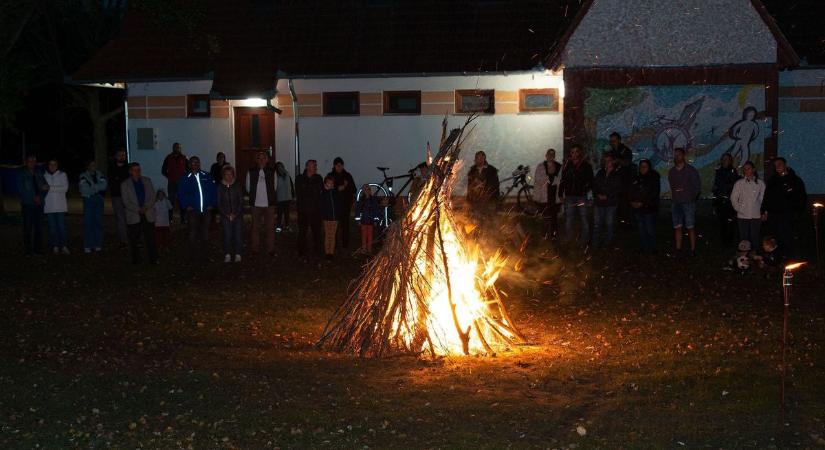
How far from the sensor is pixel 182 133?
2680 cm

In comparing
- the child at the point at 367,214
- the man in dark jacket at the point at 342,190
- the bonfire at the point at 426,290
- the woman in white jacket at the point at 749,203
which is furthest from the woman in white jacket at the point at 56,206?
the woman in white jacket at the point at 749,203

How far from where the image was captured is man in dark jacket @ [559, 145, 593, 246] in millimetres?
17641

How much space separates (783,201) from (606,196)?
2855 mm

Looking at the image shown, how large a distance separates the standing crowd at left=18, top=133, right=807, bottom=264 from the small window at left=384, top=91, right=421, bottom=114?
783 centimetres

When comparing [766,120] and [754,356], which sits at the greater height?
[766,120]

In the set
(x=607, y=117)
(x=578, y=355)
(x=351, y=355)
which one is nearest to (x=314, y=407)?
(x=351, y=355)

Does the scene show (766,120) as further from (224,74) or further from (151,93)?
(151,93)

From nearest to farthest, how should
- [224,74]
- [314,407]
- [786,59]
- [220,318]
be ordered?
[314,407] → [220,318] → [786,59] → [224,74]

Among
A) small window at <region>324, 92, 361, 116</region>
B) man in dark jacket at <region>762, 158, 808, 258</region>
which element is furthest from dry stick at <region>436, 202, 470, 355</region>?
small window at <region>324, 92, 361, 116</region>

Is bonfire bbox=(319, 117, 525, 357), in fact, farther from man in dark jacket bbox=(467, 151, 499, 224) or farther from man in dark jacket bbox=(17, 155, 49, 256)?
man in dark jacket bbox=(17, 155, 49, 256)

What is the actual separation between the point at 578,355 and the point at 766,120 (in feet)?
47.6

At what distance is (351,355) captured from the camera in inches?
413

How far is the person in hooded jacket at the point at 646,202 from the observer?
16859mm

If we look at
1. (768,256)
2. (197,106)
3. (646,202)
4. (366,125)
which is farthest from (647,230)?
(197,106)
